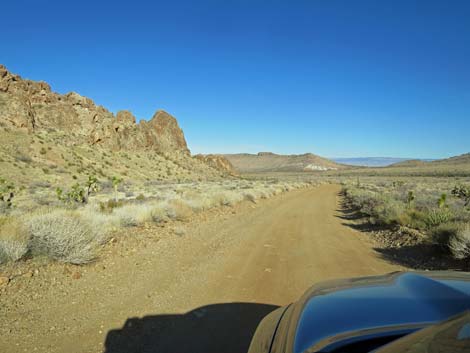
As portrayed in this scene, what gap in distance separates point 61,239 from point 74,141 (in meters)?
50.8

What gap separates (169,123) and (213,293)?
256 feet

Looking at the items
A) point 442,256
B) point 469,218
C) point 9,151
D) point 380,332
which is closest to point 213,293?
point 380,332

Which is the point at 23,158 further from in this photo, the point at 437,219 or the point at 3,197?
the point at 437,219

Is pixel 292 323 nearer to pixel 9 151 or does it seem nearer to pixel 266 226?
pixel 266 226

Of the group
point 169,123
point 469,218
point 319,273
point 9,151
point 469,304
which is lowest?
point 319,273

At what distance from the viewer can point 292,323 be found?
2.07 meters

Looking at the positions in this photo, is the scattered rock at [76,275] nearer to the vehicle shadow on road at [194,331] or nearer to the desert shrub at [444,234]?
the vehicle shadow on road at [194,331]

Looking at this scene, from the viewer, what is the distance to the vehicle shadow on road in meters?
3.95

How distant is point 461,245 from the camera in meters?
6.97

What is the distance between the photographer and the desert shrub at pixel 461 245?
6.91m

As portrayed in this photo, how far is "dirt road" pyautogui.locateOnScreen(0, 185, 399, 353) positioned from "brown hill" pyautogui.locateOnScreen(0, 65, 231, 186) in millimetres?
30324

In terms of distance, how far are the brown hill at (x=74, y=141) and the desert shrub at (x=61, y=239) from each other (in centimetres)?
2903

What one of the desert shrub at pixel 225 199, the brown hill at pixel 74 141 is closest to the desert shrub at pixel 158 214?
the desert shrub at pixel 225 199

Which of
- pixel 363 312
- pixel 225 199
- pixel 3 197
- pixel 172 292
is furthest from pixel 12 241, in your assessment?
pixel 225 199
